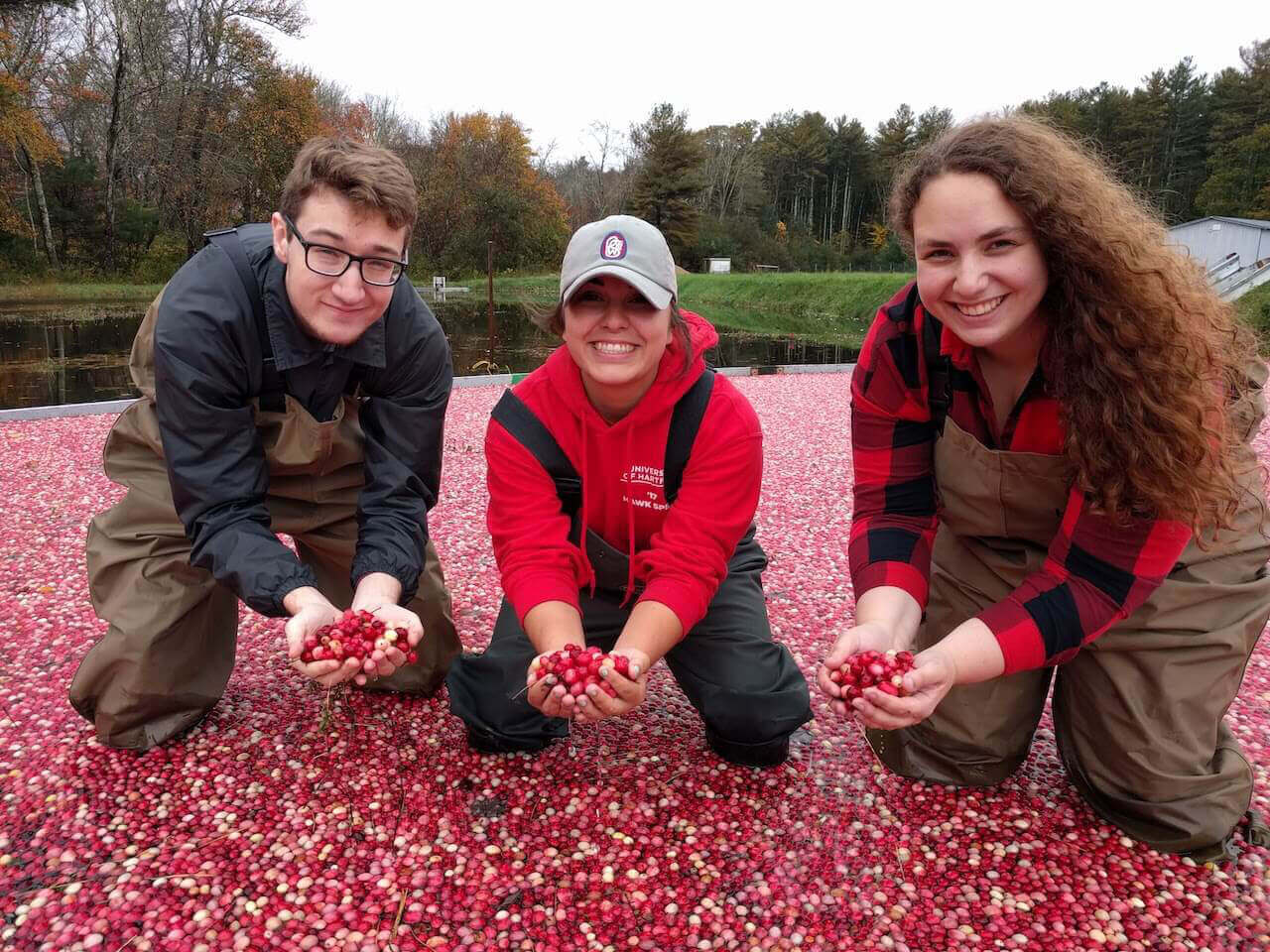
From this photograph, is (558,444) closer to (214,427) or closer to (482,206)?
(214,427)

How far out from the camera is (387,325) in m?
2.99

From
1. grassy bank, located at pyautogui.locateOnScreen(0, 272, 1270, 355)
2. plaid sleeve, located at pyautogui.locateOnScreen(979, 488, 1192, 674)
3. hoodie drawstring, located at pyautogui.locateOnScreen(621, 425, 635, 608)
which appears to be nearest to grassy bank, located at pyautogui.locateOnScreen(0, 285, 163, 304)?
grassy bank, located at pyautogui.locateOnScreen(0, 272, 1270, 355)

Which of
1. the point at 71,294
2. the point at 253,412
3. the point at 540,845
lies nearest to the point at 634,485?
the point at 540,845

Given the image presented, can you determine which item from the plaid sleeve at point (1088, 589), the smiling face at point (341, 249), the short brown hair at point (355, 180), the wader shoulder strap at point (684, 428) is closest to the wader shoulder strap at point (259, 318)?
the smiling face at point (341, 249)

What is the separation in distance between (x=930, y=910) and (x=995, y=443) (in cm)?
135

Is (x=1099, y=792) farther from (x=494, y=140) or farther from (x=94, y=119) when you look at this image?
(x=494, y=140)

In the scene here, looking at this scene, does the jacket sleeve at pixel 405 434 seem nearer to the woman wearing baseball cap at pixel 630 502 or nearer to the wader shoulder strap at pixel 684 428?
the woman wearing baseball cap at pixel 630 502

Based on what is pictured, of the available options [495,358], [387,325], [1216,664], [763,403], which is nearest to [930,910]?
[1216,664]

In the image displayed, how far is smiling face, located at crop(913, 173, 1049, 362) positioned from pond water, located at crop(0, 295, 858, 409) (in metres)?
7.98

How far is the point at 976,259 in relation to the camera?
2154 mm

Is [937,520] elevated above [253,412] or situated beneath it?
situated beneath

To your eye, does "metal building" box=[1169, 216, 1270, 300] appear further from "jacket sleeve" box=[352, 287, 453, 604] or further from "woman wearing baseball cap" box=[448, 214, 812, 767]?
"jacket sleeve" box=[352, 287, 453, 604]

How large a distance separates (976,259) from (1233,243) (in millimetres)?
40566

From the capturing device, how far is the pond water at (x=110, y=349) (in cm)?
1266
